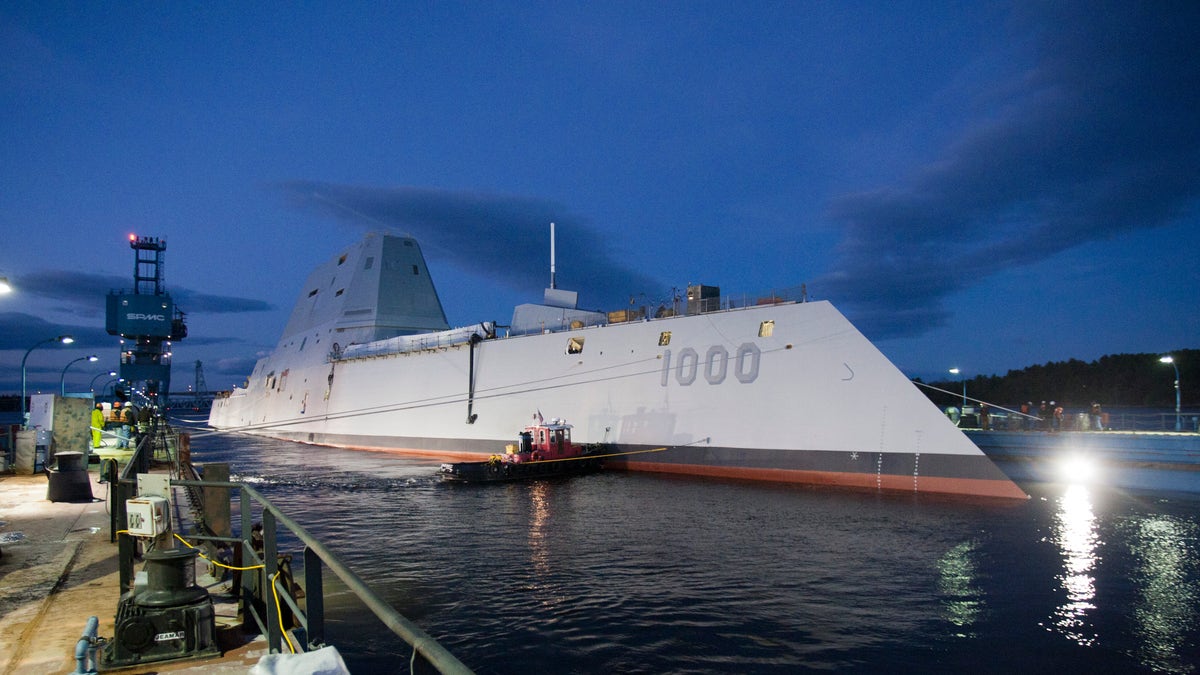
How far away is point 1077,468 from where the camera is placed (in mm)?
25469

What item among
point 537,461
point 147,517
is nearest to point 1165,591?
point 147,517

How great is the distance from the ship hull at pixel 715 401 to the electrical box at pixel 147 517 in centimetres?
1925

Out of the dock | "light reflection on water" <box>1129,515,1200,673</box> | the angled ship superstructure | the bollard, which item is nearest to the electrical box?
the dock

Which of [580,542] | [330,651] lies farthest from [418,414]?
[330,651]

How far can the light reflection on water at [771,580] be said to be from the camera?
8.95m

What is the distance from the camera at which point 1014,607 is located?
10719 mm

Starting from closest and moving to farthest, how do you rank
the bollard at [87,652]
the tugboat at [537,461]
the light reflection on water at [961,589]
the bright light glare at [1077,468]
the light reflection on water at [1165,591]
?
the bollard at [87,652], the light reflection on water at [1165,591], the light reflection on water at [961,589], the tugboat at [537,461], the bright light glare at [1077,468]

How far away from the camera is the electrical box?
5.53m

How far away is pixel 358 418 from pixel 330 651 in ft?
129

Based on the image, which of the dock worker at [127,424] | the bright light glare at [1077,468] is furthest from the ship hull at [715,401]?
the dock worker at [127,424]

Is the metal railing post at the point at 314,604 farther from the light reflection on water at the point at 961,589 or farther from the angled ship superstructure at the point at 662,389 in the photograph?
the angled ship superstructure at the point at 662,389

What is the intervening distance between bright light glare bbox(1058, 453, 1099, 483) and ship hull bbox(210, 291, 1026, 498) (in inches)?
282

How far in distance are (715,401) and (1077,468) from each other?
14141 millimetres

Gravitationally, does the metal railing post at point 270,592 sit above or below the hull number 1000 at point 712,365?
below
